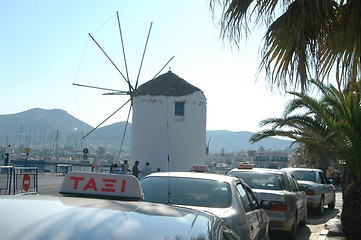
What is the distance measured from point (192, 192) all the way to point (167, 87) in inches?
1299

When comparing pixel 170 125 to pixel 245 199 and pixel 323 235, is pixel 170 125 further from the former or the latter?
pixel 245 199

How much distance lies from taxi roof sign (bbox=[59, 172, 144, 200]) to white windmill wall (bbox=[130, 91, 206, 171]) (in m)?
32.5

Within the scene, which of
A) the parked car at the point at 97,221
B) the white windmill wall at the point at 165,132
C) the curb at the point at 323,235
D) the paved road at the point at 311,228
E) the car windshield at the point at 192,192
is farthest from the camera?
the white windmill wall at the point at 165,132

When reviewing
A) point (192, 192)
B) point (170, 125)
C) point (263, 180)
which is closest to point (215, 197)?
point (192, 192)

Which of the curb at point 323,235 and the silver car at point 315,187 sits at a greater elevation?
the silver car at point 315,187

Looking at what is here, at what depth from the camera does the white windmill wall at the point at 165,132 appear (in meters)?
37.5

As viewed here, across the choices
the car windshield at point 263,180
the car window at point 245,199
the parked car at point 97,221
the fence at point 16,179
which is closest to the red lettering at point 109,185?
the parked car at point 97,221

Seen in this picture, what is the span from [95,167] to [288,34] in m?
31.1

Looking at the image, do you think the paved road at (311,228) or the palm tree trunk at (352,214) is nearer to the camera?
the palm tree trunk at (352,214)

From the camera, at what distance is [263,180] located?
1067 cm

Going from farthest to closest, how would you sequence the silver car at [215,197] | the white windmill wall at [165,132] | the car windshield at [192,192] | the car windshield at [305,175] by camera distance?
the white windmill wall at [165,132] < the car windshield at [305,175] < the car windshield at [192,192] < the silver car at [215,197]

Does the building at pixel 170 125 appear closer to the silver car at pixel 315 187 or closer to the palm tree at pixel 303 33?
the silver car at pixel 315 187

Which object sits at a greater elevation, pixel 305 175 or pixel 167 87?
pixel 167 87

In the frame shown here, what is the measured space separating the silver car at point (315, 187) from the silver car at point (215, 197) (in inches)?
322
